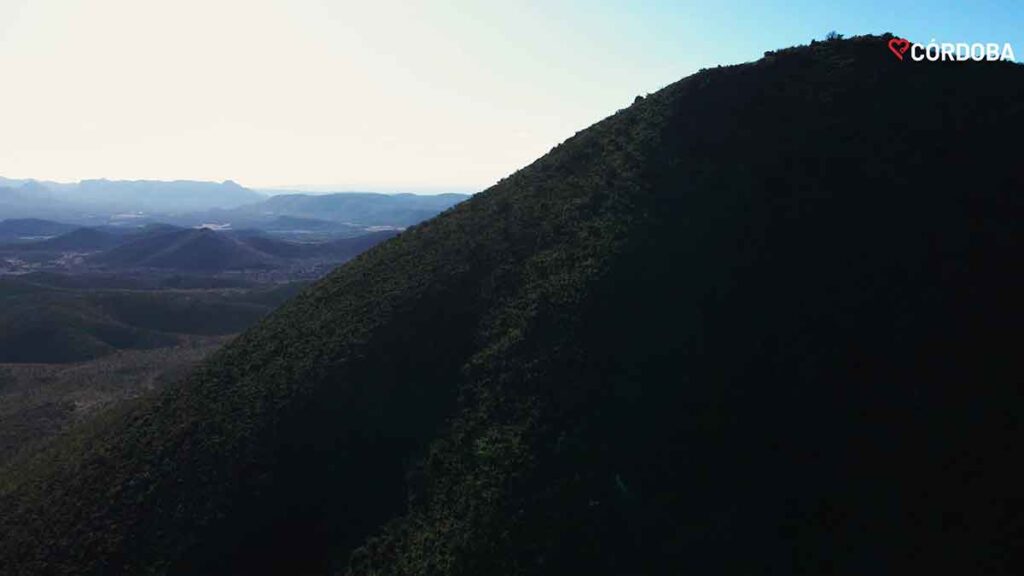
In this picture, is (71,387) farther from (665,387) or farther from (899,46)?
(899,46)

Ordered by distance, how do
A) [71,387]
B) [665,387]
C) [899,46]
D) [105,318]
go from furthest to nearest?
1. [105,318]
2. [71,387]
3. [899,46]
4. [665,387]

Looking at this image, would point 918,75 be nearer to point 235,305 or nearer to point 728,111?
point 728,111

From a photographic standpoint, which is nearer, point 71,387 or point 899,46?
point 899,46

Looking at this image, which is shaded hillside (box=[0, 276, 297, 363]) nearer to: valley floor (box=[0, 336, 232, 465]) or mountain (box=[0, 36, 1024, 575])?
valley floor (box=[0, 336, 232, 465])

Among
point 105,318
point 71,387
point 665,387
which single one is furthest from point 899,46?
point 105,318

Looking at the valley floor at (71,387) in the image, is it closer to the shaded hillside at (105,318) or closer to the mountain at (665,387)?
the shaded hillside at (105,318)

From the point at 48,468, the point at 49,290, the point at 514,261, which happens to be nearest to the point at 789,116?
the point at 514,261

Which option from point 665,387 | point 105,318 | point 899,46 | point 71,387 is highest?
point 899,46

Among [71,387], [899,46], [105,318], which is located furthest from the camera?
[105,318]

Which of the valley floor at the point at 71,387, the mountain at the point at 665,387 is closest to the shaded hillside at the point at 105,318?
the valley floor at the point at 71,387
